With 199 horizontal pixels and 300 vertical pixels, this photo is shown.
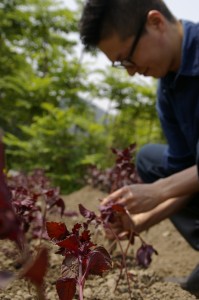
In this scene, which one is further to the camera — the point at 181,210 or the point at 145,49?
the point at 181,210

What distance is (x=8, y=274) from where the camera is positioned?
669 mm

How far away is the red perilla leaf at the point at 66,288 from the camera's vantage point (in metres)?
1.04

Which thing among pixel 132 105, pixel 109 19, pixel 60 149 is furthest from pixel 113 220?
pixel 132 105

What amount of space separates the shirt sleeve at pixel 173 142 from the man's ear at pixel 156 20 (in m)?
0.53

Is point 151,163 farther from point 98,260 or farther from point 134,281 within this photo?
point 98,260

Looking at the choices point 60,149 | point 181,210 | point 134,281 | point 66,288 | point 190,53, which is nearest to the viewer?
point 66,288

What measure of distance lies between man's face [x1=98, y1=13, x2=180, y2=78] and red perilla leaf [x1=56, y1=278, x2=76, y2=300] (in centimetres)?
178

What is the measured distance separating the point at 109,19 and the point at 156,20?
295 mm

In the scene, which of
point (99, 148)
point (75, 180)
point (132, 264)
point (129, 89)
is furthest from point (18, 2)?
point (132, 264)

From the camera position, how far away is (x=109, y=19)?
256 cm

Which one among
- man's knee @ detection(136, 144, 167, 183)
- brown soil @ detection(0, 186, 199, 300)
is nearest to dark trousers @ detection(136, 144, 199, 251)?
man's knee @ detection(136, 144, 167, 183)

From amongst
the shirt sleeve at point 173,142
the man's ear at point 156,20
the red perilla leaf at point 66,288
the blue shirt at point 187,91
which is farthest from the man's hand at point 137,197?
the red perilla leaf at point 66,288

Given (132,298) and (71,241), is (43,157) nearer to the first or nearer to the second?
(132,298)

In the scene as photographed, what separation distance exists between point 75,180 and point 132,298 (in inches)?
244
